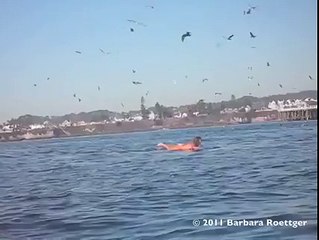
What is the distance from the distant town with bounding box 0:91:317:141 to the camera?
1.70 m

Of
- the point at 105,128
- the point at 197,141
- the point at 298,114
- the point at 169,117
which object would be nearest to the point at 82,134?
the point at 105,128

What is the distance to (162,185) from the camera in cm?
178

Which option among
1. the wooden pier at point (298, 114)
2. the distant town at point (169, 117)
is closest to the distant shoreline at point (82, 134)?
the distant town at point (169, 117)

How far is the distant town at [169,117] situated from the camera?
1704 millimetres

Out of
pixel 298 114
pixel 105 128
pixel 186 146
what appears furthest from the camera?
pixel 105 128

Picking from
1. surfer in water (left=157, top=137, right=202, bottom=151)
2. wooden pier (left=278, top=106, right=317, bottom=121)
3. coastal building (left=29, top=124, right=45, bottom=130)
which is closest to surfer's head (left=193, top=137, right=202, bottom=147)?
surfer in water (left=157, top=137, right=202, bottom=151)

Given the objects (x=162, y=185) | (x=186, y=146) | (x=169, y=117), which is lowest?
(x=162, y=185)

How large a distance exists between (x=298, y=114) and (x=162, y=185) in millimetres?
536

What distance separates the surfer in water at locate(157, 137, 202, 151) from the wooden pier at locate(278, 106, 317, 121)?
0.30m

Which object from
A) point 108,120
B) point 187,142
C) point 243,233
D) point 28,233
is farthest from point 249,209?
point 28,233

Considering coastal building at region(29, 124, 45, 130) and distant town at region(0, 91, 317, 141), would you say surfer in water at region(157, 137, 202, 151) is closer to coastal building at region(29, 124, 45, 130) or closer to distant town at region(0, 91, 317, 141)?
distant town at region(0, 91, 317, 141)

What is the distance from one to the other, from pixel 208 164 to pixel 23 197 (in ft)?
2.45

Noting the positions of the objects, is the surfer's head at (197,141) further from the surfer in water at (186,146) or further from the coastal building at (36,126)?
the coastal building at (36,126)

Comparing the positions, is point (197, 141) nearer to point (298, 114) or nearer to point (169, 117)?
point (169, 117)
